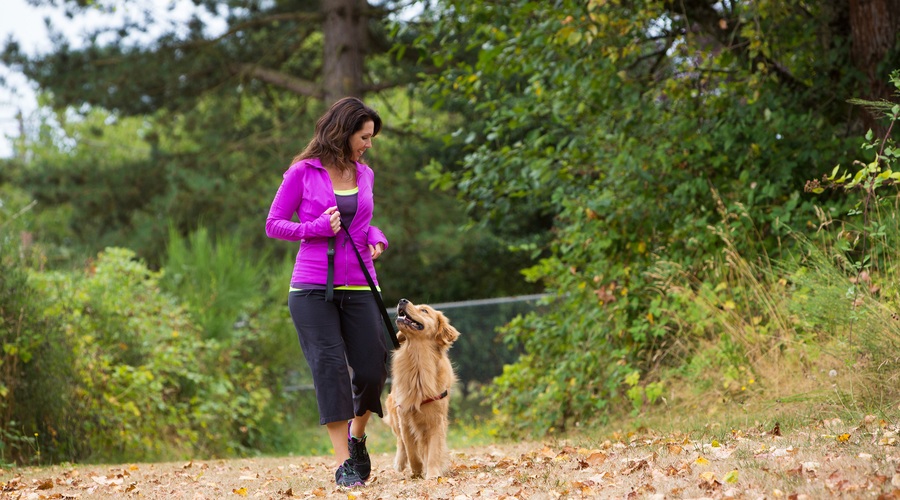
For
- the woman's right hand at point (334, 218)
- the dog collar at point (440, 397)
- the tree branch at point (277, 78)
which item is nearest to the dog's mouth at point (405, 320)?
the dog collar at point (440, 397)

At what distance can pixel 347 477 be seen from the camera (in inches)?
212

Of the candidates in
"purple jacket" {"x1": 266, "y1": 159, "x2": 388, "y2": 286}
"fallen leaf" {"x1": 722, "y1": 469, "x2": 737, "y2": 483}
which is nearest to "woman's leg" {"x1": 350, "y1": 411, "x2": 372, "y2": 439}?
"purple jacket" {"x1": 266, "y1": 159, "x2": 388, "y2": 286}

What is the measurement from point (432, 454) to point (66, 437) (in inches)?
164

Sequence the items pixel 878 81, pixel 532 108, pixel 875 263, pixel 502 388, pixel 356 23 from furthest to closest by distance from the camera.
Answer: pixel 356 23, pixel 502 388, pixel 532 108, pixel 878 81, pixel 875 263

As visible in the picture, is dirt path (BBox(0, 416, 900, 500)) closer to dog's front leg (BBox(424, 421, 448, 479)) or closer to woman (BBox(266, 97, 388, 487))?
dog's front leg (BBox(424, 421, 448, 479))

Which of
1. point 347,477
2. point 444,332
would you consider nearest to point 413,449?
point 347,477

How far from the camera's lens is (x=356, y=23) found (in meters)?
16.9

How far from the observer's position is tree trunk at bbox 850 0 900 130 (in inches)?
299

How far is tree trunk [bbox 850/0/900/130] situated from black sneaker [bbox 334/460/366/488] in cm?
502

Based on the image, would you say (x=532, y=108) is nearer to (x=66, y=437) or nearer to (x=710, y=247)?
(x=710, y=247)

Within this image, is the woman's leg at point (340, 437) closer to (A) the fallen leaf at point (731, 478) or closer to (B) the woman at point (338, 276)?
(B) the woman at point (338, 276)

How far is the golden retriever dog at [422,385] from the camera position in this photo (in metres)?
5.44

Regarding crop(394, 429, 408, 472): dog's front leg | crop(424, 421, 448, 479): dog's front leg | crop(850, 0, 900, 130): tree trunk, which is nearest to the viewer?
crop(424, 421, 448, 479): dog's front leg

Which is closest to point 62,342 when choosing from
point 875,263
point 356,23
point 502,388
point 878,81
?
point 502,388
